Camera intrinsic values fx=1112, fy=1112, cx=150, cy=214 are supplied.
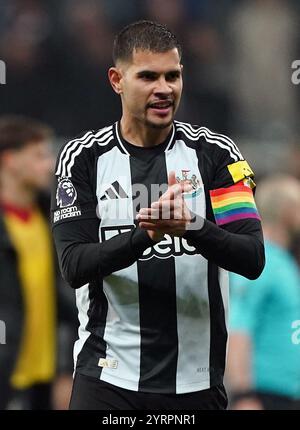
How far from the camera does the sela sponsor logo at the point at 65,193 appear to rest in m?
4.68

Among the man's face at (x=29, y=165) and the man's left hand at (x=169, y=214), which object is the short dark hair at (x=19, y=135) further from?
the man's left hand at (x=169, y=214)

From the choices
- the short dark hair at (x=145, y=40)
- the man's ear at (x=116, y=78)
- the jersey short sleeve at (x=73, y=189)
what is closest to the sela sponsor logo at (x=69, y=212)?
the jersey short sleeve at (x=73, y=189)

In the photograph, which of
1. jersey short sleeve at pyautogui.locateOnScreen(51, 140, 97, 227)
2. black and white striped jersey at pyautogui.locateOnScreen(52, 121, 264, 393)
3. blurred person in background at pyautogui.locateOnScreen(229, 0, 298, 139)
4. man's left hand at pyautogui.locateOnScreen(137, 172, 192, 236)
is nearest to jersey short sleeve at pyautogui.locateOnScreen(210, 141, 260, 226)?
black and white striped jersey at pyautogui.locateOnScreen(52, 121, 264, 393)

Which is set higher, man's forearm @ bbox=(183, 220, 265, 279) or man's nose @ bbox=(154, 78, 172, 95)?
man's nose @ bbox=(154, 78, 172, 95)

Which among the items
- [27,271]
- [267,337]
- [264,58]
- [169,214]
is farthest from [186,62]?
[169,214]

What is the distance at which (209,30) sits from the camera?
11.6 meters

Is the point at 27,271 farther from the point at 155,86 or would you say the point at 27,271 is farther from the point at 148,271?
the point at 155,86

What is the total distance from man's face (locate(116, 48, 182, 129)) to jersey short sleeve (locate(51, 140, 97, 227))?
1.02ft

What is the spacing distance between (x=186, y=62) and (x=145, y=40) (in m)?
6.78

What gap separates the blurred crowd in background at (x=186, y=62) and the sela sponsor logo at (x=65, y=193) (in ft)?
17.8

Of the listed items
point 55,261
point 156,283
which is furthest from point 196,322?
point 55,261

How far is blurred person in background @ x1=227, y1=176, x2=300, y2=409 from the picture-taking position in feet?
20.4

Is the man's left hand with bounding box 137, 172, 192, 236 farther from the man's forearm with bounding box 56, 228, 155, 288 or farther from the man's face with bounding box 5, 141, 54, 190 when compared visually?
the man's face with bounding box 5, 141, 54, 190
